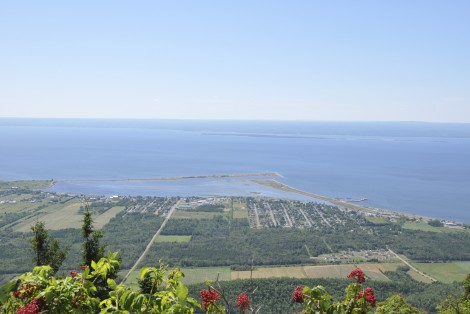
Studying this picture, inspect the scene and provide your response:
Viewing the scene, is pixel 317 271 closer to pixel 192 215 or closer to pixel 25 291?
pixel 192 215

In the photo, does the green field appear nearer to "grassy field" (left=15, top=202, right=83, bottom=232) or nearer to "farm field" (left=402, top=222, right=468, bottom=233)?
"grassy field" (left=15, top=202, right=83, bottom=232)

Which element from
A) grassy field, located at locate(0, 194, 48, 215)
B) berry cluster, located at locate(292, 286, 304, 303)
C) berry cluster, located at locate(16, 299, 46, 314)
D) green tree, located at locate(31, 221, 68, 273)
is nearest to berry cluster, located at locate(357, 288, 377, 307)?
berry cluster, located at locate(292, 286, 304, 303)

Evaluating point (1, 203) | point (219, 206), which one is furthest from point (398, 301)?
point (1, 203)

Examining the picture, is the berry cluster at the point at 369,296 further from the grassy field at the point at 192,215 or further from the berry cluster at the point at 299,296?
the grassy field at the point at 192,215

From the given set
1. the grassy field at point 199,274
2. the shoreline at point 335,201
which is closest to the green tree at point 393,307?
the grassy field at point 199,274

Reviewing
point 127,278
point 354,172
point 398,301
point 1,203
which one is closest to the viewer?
point 398,301

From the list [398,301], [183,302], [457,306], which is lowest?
[457,306]

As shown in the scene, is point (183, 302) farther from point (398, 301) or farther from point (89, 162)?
point (89, 162)
